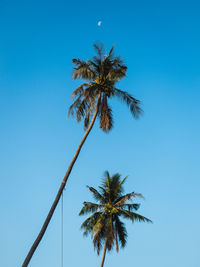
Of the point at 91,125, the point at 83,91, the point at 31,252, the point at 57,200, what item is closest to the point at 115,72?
the point at 83,91

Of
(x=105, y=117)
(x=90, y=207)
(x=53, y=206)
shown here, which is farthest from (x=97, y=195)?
(x=53, y=206)

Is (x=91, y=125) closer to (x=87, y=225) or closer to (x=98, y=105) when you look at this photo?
(x=98, y=105)

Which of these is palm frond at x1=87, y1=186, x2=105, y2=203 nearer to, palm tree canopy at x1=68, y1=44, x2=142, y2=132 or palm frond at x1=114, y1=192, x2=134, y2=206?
palm frond at x1=114, y1=192, x2=134, y2=206

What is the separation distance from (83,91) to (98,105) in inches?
49.8

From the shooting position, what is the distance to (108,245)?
31453mm

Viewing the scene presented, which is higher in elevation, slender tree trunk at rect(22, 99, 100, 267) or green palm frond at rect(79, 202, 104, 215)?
green palm frond at rect(79, 202, 104, 215)

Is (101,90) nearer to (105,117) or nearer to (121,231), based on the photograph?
(105,117)

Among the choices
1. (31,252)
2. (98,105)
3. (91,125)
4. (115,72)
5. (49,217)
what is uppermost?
(115,72)

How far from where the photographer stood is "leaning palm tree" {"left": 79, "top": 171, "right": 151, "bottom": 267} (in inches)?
1241

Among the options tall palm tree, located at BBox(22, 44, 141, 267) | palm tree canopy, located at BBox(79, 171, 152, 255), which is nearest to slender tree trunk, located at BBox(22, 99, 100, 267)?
tall palm tree, located at BBox(22, 44, 141, 267)

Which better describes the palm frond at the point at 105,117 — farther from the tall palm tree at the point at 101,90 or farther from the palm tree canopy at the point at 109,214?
the palm tree canopy at the point at 109,214

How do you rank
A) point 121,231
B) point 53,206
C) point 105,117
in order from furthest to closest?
point 121,231, point 105,117, point 53,206

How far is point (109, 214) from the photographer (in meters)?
32.6

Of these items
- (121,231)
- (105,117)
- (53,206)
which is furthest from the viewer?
(121,231)
